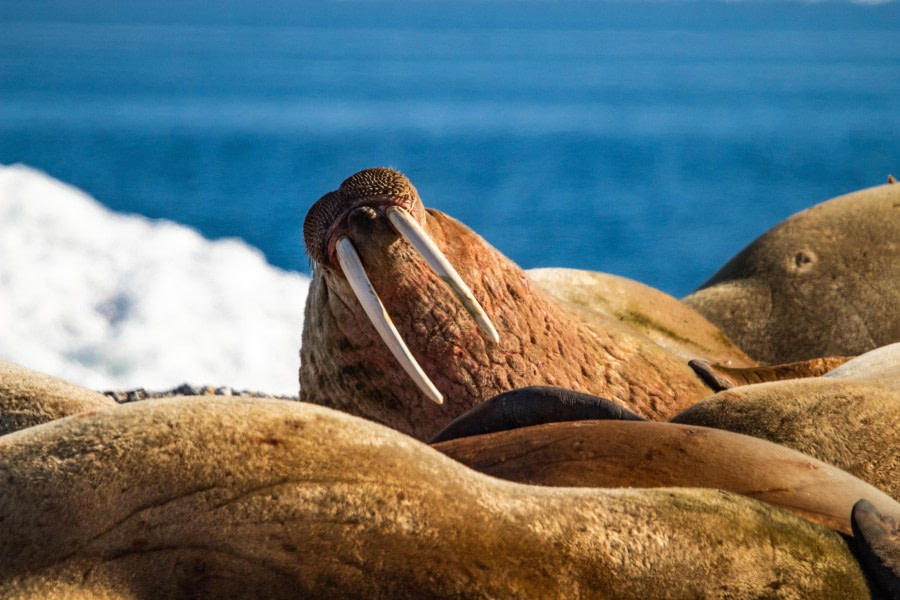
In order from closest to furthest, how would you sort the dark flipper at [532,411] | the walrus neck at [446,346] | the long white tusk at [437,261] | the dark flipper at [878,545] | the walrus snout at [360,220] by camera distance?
the dark flipper at [878,545] < the dark flipper at [532,411] < the long white tusk at [437,261] < the walrus snout at [360,220] < the walrus neck at [446,346]

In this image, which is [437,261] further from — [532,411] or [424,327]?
[532,411]

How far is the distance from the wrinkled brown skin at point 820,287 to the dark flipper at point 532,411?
4.43 m

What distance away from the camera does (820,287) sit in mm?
8109

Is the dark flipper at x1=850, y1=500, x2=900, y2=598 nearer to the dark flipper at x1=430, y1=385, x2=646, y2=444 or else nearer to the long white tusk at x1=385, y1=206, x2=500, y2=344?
the dark flipper at x1=430, y1=385, x2=646, y2=444

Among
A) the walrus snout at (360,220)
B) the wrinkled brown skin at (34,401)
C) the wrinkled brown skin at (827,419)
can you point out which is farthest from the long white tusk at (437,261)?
the wrinkled brown skin at (34,401)

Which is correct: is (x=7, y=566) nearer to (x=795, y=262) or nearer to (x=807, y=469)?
(x=807, y=469)

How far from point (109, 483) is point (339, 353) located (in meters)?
2.54

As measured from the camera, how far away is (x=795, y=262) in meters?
8.33

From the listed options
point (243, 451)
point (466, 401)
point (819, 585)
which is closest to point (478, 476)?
point (243, 451)

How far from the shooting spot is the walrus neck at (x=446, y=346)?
477 cm

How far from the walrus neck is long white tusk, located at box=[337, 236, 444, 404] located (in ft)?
0.50

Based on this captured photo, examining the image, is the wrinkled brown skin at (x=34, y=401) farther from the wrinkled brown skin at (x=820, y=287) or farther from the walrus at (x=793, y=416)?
the wrinkled brown skin at (x=820, y=287)

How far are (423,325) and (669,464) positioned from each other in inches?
72.7

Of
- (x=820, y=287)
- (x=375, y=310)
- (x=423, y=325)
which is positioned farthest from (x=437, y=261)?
(x=820, y=287)
